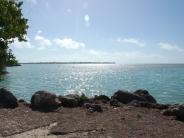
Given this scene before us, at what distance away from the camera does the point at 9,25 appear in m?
17.1

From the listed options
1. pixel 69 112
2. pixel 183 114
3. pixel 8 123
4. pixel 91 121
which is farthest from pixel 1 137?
pixel 183 114

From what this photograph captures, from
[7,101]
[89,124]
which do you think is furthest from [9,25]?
[7,101]

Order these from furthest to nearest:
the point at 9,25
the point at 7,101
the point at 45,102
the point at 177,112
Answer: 1. the point at 7,101
2. the point at 45,102
3. the point at 177,112
4. the point at 9,25

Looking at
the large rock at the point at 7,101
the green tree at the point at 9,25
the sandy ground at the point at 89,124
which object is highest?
the green tree at the point at 9,25

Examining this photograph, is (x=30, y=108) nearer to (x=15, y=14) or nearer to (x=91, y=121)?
(x=91, y=121)

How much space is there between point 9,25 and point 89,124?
6221 mm

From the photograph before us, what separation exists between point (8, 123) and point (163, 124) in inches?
313

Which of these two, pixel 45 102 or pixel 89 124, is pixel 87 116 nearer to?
pixel 89 124

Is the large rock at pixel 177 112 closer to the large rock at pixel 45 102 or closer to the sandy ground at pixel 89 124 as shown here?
the sandy ground at pixel 89 124

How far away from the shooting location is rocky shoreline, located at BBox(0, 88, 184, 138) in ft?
55.8

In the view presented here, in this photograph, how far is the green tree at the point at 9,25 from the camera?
1691 centimetres

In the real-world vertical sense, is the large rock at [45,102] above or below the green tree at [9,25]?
below

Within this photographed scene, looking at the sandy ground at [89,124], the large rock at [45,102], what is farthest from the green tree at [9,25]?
the large rock at [45,102]

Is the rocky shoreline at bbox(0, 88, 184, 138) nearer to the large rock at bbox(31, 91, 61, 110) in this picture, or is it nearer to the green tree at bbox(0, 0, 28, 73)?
the large rock at bbox(31, 91, 61, 110)
